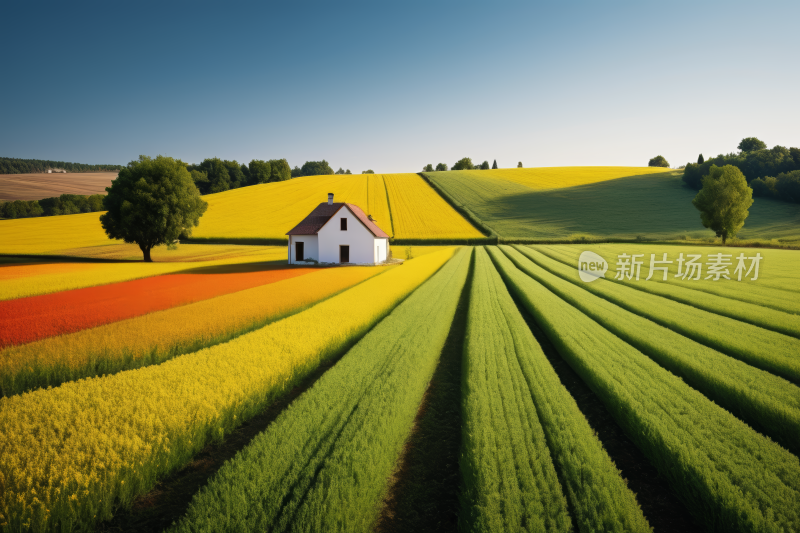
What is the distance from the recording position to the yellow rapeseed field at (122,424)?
181 inches

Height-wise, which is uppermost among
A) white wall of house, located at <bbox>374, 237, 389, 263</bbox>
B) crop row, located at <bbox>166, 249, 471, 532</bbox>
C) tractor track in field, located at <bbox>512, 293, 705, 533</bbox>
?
white wall of house, located at <bbox>374, 237, 389, 263</bbox>

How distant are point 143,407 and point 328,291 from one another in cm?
1395

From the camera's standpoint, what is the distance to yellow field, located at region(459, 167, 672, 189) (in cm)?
9775

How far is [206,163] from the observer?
123 m

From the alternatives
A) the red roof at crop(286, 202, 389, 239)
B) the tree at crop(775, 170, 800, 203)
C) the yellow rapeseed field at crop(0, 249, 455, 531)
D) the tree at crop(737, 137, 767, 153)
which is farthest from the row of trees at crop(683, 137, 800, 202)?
the yellow rapeseed field at crop(0, 249, 455, 531)

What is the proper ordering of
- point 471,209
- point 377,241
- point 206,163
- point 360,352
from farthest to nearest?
point 206,163
point 471,209
point 377,241
point 360,352

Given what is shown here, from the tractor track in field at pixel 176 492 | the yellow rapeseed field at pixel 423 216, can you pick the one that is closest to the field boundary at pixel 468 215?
the yellow rapeseed field at pixel 423 216

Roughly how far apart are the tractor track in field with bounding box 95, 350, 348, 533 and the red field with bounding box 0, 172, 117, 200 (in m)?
118

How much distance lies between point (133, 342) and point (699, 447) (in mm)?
13128

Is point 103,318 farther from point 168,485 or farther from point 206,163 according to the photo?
point 206,163

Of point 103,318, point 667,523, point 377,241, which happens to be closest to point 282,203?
point 377,241

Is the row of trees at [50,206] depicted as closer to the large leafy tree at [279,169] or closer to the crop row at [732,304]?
the large leafy tree at [279,169]

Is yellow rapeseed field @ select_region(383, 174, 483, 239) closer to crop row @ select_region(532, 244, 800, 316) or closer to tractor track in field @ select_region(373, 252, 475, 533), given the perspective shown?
crop row @ select_region(532, 244, 800, 316)

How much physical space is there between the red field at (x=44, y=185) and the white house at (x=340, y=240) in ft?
292
